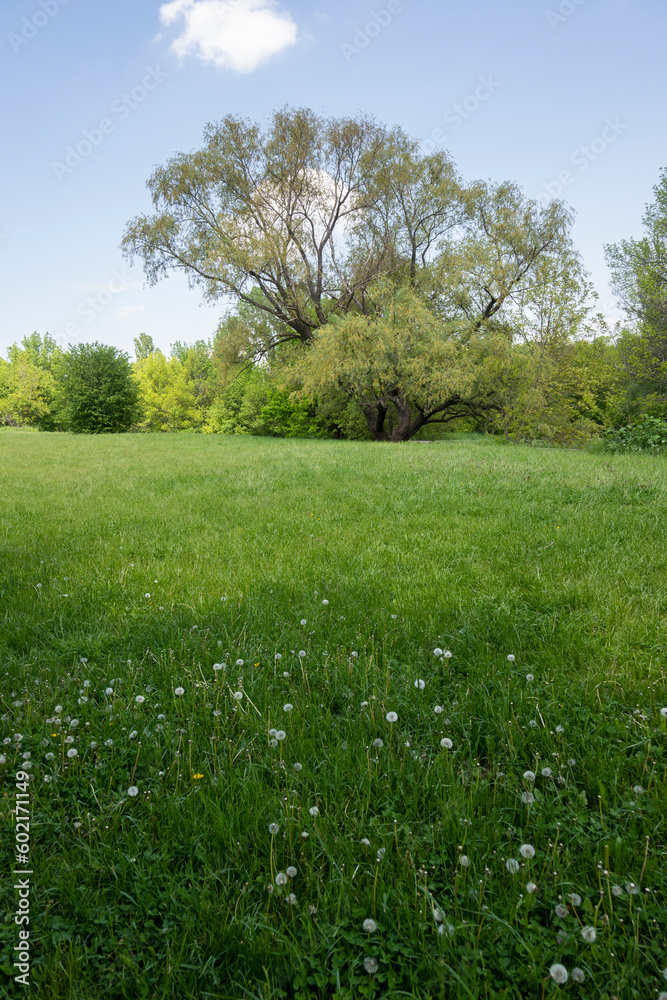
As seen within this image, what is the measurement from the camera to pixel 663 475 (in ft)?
27.5

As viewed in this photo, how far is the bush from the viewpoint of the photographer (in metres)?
14.1

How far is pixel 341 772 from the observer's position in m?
2.00

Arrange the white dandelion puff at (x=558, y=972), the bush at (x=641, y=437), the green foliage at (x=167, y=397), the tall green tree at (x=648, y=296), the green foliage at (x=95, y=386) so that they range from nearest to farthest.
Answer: the white dandelion puff at (x=558, y=972)
the bush at (x=641, y=437)
the tall green tree at (x=648, y=296)
the green foliage at (x=95, y=386)
the green foliage at (x=167, y=397)

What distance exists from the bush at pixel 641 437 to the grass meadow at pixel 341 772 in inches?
449

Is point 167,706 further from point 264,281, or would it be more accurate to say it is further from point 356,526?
point 264,281

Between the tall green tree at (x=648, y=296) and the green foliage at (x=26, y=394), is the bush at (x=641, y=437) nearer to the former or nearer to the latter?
the tall green tree at (x=648, y=296)

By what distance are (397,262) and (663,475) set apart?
26.4 meters

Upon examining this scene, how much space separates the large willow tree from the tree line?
0.28 feet

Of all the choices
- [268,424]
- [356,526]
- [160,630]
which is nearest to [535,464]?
[356,526]

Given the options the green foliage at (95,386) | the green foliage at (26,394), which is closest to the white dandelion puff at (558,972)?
the green foliage at (95,386)

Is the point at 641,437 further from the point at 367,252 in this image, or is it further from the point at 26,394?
the point at 26,394

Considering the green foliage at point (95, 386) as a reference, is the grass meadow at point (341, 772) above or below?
below

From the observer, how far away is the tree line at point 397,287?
23344 mm

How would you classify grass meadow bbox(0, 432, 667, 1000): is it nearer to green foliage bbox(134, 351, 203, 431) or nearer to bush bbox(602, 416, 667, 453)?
bush bbox(602, 416, 667, 453)
